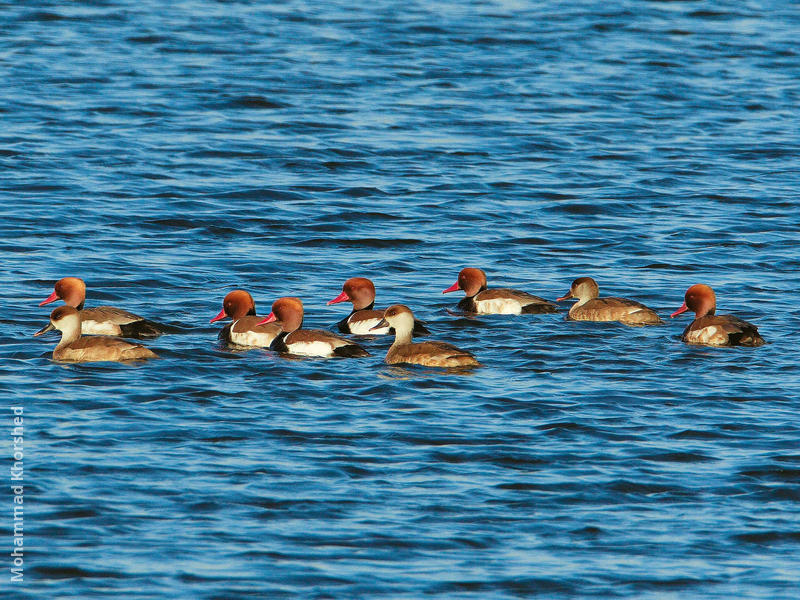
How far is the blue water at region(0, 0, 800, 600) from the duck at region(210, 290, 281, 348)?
234mm

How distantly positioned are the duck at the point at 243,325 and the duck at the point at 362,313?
2.63ft

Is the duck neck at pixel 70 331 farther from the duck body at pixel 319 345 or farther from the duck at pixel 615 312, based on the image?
the duck at pixel 615 312

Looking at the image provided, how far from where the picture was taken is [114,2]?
34094 mm

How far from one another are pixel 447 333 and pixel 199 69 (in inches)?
602

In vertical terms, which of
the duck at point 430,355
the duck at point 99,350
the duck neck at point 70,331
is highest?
the duck neck at point 70,331

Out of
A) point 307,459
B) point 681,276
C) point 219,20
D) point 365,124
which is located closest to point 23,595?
point 307,459

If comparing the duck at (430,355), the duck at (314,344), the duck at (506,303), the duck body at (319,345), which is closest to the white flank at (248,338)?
the duck at (314,344)

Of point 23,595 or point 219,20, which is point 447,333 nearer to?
point 23,595

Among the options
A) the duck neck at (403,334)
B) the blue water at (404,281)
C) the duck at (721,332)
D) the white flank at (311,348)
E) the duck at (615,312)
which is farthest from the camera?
the duck at (615,312)

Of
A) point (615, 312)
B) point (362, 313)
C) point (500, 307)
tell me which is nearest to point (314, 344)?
point (362, 313)

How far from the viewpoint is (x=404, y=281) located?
15.9m

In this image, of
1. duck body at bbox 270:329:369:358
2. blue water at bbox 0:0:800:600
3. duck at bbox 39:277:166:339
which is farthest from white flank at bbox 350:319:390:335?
duck at bbox 39:277:166:339

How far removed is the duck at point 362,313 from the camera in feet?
45.3

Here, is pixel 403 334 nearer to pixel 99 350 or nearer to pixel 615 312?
pixel 615 312
